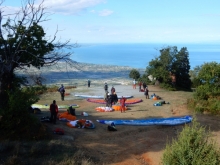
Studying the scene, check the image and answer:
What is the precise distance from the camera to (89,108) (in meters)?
26.7

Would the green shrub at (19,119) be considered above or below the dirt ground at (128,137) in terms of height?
above

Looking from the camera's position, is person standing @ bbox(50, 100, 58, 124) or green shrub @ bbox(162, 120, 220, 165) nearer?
green shrub @ bbox(162, 120, 220, 165)

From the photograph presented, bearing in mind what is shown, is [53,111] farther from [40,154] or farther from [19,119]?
[40,154]

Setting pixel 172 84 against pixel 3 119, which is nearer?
pixel 3 119

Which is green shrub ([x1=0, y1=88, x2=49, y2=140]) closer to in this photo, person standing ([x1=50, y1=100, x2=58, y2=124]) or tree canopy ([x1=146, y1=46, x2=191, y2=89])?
person standing ([x1=50, y1=100, x2=58, y2=124])

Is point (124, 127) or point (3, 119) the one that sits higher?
point (3, 119)

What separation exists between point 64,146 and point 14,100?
12.1ft

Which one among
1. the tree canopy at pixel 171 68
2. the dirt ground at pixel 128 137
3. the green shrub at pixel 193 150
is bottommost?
the dirt ground at pixel 128 137

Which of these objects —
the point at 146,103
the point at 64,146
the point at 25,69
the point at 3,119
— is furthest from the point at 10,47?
the point at 146,103

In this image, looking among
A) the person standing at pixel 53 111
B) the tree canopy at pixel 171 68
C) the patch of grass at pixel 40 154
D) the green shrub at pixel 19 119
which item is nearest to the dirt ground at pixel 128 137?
the person standing at pixel 53 111

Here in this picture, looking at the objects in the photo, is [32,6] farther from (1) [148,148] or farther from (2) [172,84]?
(2) [172,84]

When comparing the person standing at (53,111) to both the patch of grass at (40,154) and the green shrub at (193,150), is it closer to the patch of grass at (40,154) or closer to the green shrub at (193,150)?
the patch of grass at (40,154)

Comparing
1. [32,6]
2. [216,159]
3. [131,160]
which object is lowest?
[131,160]

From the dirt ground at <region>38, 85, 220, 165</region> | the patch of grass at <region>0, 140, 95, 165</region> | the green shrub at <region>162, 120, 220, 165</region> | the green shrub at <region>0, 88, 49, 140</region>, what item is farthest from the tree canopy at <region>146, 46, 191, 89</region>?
the green shrub at <region>162, 120, 220, 165</region>
